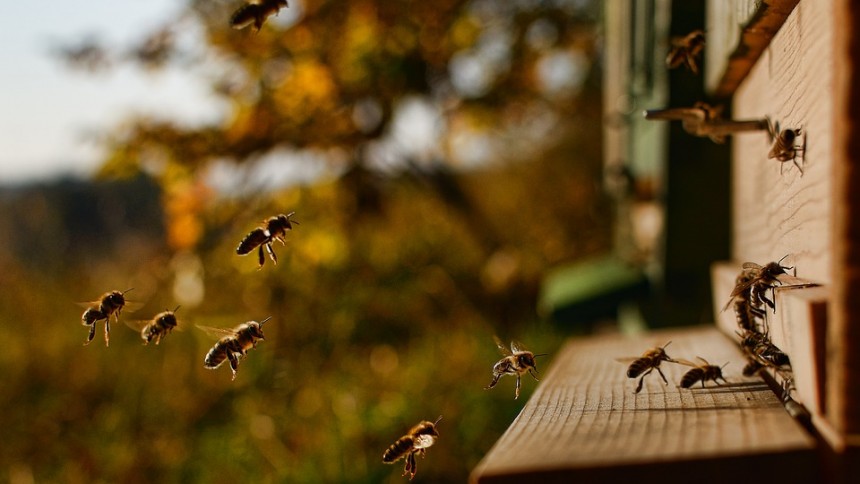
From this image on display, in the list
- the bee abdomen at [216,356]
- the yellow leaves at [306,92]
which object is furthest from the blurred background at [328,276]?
the bee abdomen at [216,356]

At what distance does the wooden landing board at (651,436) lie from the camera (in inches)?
38.3

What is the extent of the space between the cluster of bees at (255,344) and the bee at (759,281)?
53 cm

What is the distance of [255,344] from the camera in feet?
7.77

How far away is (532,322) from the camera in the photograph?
289 inches

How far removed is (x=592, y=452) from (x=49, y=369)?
726 centimetres

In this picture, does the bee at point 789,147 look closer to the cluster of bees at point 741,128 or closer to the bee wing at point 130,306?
the cluster of bees at point 741,128

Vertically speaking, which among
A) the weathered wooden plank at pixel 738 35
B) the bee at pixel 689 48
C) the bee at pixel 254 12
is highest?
the bee at pixel 254 12

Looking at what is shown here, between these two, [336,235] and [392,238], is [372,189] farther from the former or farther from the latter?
[392,238]

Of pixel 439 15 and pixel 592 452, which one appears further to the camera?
pixel 439 15

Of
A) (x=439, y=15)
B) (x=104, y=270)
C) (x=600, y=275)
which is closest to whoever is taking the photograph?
(x=600, y=275)

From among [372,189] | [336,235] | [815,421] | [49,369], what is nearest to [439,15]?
[372,189]

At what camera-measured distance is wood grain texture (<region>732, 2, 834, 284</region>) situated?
44.4 inches

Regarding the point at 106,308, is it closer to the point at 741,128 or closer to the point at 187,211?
the point at 741,128

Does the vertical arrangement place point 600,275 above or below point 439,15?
below
